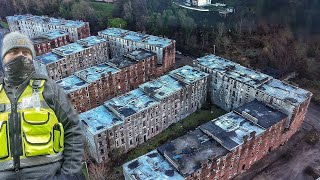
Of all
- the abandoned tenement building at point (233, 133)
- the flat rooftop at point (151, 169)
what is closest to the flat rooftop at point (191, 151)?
the abandoned tenement building at point (233, 133)

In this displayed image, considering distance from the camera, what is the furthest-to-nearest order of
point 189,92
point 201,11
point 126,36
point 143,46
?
point 201,11, point 126,36, point 143,46, point 189,92

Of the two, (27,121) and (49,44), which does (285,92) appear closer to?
(27,121)

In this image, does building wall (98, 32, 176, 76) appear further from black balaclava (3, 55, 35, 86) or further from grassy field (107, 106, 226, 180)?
black balaclava (3, 55, 35, 86)

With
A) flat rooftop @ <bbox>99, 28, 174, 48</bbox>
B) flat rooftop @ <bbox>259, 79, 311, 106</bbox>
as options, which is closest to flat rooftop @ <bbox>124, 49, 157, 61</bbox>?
flat rooftop @ <bbox>99, 28, 174, 48</bbox>

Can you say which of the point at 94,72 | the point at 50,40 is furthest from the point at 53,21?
the point at 94,72

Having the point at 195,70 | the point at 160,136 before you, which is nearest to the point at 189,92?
the point at 195,70

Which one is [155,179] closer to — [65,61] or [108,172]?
[108,172]
